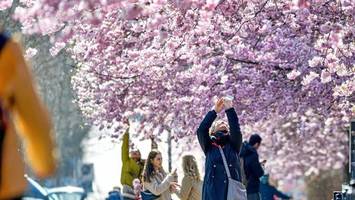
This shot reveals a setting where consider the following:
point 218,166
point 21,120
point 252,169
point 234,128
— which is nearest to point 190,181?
point 218,166

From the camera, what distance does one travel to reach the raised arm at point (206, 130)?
14727mm

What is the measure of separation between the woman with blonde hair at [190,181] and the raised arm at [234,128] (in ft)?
6.67

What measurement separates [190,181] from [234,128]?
2654mm

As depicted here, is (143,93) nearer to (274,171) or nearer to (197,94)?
(197,94)

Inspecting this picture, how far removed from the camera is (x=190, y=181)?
1717cm

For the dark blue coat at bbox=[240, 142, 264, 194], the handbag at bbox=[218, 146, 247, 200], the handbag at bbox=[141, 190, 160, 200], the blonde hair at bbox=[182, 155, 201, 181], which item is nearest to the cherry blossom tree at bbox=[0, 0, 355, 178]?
the dark blue coat at bbox=[240, 142, 264, 194]

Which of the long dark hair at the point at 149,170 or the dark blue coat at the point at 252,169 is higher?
the long dark hair at the point at 149,170

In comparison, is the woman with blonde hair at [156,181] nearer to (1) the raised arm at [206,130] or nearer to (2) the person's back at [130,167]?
(1) the raised arm at [206,130]

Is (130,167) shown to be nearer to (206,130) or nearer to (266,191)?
(266,191)

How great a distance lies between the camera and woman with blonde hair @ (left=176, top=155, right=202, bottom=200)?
17.0m

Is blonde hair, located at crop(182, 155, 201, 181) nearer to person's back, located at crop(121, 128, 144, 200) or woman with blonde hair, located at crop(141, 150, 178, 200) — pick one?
woman with blonde hair, located at crop(141, 150, 178, 200)

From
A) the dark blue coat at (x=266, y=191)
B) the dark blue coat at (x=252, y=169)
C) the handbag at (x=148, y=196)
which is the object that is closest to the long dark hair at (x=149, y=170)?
the handbag at (x=148, y=196)

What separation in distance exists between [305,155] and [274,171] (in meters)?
5.15

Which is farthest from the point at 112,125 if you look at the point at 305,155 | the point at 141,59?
the point at 305,155
